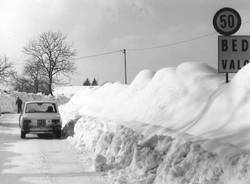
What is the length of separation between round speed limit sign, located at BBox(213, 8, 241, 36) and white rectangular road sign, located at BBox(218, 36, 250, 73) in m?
0.15

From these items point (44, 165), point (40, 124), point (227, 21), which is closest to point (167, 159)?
point (227, 21)

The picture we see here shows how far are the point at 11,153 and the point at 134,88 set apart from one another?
11.5 metres

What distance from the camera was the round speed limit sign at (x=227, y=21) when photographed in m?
10.9

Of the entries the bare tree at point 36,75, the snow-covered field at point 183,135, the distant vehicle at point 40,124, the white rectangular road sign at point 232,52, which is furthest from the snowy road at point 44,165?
the bare tree at point 36,75

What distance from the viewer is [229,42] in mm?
10922

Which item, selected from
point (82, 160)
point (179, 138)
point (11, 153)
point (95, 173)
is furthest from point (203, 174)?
point (11, 153)

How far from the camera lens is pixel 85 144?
1551 centimetres

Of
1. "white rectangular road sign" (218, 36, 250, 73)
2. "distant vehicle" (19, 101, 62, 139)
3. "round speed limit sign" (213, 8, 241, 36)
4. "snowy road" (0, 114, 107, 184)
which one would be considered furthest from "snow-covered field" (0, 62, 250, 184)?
"distant vehicle" (19, 101, 62, 139)

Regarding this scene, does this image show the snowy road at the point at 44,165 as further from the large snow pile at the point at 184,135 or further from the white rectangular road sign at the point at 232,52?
the white rectangular road sign at the point at 232,52

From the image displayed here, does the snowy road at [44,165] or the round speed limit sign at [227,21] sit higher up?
the round speed limit sign at [227,21]

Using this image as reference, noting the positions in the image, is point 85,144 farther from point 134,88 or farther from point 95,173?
point 134,88

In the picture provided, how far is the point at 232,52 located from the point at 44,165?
16.5 ft

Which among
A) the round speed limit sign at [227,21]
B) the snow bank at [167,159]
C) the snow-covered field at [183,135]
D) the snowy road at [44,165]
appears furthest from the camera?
→ the round speed limit sign at [227,21]

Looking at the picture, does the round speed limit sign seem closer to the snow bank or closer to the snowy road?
the snow bank
